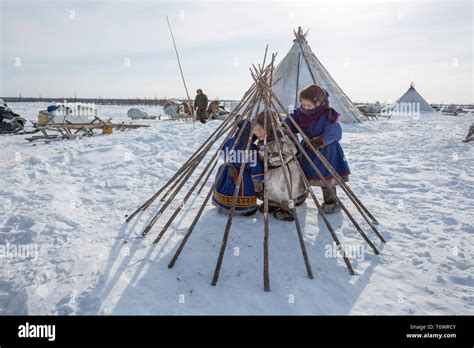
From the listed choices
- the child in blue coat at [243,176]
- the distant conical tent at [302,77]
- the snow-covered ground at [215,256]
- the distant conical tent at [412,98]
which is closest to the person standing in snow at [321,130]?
the snow-covered ground at [215,256]

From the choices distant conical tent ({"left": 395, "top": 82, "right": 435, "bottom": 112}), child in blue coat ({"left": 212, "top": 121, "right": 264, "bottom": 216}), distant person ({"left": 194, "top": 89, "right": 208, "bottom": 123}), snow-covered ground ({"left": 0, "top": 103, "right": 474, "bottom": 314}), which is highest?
distant conical tent ({"left": 395, "top": 82, "right": 435, "bottom": 112})

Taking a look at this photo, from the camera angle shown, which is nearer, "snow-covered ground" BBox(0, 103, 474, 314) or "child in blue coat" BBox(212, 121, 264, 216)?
"snow-covered ground" BBox(0, 103, 474, 314)

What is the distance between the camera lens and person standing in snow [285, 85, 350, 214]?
290 cm

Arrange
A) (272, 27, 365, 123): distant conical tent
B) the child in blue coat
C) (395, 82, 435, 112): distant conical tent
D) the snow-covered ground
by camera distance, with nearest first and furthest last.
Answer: the snow-covered ground < the child in blue coat < (272, 27, 365, 123): distant conical tent < (395, 82, 435, 112): distant conical tent

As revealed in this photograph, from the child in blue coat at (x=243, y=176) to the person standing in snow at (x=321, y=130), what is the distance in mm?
561

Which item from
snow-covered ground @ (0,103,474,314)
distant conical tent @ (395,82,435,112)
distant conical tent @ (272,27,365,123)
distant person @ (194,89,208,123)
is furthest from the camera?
distant conical tent @ (395,82,435,112)

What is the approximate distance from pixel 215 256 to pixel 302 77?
8771 millimetres

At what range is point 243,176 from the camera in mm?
2822

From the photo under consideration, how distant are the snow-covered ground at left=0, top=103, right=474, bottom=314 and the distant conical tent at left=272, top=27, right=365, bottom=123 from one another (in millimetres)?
6222

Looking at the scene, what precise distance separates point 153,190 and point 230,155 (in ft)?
5.41

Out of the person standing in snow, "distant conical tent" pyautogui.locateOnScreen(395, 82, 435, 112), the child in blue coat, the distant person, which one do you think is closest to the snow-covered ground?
the child in blue coat

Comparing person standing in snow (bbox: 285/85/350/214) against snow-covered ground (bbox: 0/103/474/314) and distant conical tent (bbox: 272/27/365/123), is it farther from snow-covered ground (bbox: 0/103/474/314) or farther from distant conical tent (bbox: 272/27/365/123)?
distant conical tent (bbox: 272/27/365/123)
